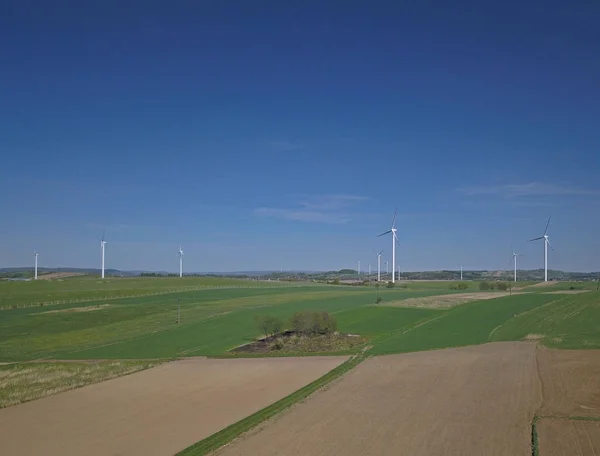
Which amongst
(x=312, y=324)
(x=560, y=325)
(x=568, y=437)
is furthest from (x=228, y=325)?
(x=568, y=437)

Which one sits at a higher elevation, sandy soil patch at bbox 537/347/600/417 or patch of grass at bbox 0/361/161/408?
sandy soil patch at bbox 537/347/600/417

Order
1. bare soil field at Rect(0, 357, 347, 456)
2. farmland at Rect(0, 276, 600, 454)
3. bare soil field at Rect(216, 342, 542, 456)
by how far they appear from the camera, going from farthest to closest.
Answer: farmland at Rect(0, 276, 600, 454), bare soil field at Rect(0, 357, 347, 456), bare soil field at Rect(216, 342, 542, 456)

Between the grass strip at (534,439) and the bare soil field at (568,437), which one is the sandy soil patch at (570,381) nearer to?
the grass strip at (534,439)

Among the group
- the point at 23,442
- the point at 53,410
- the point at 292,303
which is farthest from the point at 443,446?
the point at 292,303

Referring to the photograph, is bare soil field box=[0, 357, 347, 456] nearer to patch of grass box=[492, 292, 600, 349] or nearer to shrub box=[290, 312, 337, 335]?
shrub box=[290, 312, 337, 335]

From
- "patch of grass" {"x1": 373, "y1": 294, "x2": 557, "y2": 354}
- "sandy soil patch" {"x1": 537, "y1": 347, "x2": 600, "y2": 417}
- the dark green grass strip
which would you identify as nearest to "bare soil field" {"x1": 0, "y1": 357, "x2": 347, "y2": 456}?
the dark green grass strip

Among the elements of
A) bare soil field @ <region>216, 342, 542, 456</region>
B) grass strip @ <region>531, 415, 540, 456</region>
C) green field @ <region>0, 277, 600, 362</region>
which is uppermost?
grass strip @ <region>531, 415, 540, 456</region>
